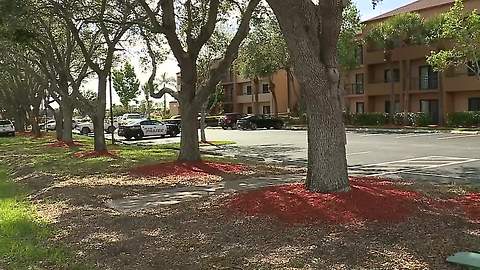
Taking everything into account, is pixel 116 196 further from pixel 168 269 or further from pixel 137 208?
pixel 168 269

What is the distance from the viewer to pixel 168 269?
20.7 ft

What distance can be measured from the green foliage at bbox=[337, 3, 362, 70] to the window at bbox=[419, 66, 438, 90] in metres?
5.44

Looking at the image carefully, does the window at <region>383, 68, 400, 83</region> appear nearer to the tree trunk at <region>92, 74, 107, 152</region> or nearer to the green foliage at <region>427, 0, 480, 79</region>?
the green foliage at <region>427, 0, 480, 79</region>

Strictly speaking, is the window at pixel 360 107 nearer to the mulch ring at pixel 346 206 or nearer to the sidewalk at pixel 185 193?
the sidewalk at pixel 185 193

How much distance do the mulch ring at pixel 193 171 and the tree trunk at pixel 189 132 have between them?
31 cm

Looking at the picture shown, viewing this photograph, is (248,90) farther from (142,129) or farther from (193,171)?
(193,171)

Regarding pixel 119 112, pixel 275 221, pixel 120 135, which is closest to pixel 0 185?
pixel 275 221

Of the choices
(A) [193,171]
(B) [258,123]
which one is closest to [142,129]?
(B) [258,123]

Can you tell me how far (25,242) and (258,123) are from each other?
4490cm

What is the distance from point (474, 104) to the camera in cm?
4109

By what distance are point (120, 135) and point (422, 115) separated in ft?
71.9

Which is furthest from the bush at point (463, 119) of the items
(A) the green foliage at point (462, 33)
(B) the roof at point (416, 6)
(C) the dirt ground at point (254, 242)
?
(C) the dirt ground at point (254, 242)

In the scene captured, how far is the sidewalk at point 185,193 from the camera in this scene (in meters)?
10.9

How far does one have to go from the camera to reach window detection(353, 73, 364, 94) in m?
51.2
